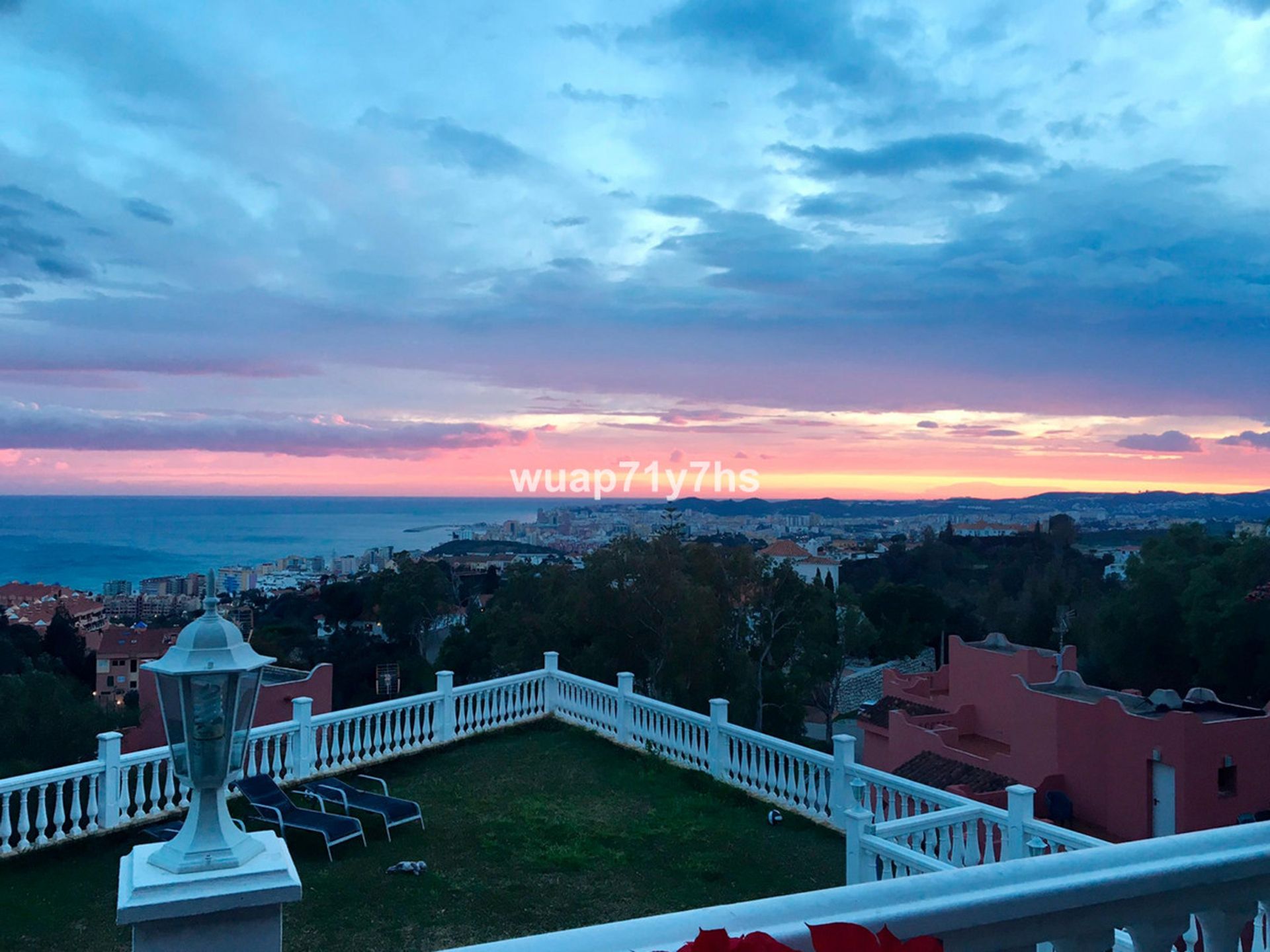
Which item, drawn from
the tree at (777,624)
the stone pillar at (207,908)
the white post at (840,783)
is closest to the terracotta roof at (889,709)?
the tree at (777,624)

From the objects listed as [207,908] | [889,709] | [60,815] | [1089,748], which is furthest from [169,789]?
[889,709]

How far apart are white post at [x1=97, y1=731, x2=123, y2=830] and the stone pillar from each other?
6.44 m

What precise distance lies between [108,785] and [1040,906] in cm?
819

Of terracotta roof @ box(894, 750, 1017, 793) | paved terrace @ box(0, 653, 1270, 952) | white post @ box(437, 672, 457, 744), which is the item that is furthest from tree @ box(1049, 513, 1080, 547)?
white post @ box(437, 672, 457, 744)

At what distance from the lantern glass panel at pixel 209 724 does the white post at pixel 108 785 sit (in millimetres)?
5589

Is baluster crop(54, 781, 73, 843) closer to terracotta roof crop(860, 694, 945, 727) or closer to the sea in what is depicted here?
the sea

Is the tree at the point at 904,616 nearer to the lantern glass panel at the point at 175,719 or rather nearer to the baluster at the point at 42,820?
the baluster at the point at 42,820

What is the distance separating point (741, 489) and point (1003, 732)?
1274cm

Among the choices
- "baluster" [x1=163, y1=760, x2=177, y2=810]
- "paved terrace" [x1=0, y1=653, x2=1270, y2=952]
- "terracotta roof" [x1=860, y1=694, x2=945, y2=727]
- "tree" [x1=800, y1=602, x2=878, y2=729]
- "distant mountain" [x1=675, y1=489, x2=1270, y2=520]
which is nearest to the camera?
"paved terrace" [x1=0, y1=653, x2=1270, y2=952]

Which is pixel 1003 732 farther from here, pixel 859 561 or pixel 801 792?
→ pixel 859 561

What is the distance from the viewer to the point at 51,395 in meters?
16.5

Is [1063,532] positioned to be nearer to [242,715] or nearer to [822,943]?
[242,715]

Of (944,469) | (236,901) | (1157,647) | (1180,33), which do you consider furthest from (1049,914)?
(944,469)

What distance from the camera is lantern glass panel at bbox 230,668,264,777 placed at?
2836 millimetres
